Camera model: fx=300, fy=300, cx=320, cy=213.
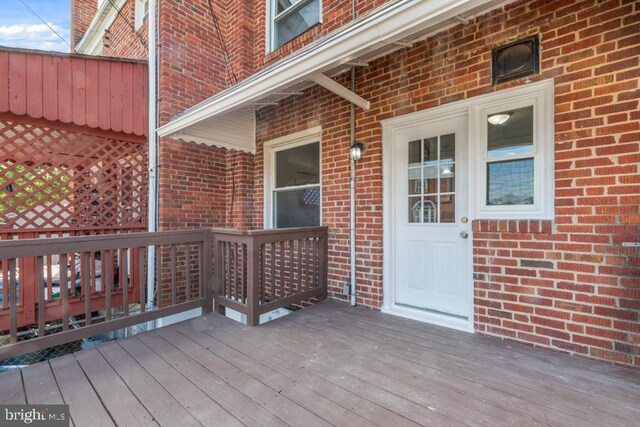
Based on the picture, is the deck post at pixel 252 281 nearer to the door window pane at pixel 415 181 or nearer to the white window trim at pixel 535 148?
the door window pane at pixel 415 181

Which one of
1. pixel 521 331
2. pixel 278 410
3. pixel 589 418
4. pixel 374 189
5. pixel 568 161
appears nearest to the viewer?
pixel 589 418

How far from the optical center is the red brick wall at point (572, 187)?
201 centimetres

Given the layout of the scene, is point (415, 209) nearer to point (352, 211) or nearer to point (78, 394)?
point (352, 211)

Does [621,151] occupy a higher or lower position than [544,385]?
higher

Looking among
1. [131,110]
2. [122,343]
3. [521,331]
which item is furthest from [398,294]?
[131,110]

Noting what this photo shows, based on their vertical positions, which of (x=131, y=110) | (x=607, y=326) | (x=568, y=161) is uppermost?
(x=131, y=110)

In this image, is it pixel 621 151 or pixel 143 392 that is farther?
pixel 621 151

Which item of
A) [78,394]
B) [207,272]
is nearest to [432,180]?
[207,272]

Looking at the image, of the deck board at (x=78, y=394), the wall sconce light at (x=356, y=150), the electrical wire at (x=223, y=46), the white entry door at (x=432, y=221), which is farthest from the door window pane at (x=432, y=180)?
the electrical wire at (x=223, y=46)

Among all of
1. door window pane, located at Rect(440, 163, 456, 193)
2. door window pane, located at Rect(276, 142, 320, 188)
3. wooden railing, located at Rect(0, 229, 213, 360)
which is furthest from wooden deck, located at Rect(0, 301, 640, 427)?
door window pane, located at Rect(276, 142, 320, 188)

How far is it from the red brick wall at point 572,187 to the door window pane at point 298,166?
5.08ft

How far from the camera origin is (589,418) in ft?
5.09

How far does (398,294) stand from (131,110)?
3974mm

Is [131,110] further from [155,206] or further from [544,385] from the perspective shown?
[544,385]
